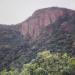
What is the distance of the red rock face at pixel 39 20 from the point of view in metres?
29.8

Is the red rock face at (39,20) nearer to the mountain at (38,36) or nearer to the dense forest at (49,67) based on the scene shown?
the mountain at (38,36)

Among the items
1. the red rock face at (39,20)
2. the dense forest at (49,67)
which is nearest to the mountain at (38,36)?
the red rock face at (39,20)

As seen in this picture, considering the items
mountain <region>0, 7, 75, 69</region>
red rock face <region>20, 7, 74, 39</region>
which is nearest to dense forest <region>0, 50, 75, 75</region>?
mountain <region>0, 7, 75, 69</region>

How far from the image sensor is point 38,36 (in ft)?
92.1

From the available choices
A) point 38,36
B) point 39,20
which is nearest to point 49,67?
point 38,36

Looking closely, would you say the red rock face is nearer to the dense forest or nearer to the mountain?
the mountain

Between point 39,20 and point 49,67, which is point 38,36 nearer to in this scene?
point 39,20

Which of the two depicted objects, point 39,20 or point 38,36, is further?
point 39,20

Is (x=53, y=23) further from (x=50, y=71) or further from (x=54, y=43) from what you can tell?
(x=50, y=71)

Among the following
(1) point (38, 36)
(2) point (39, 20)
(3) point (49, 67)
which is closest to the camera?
(3) point (49, 67)

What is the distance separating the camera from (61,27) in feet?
87.8

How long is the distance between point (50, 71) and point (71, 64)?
119 cm

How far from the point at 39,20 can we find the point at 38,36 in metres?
3.67

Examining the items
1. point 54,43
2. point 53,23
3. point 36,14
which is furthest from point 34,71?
point 36,14
